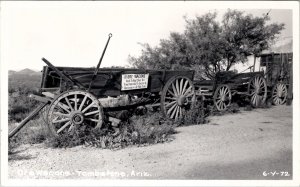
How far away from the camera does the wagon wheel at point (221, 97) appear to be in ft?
35.6

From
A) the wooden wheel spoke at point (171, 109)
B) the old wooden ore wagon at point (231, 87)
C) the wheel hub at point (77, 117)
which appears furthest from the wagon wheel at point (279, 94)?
the wheel hub at point (77, 117)

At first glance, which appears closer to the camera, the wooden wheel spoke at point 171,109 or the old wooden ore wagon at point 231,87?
the wooden wheel spoke at point 171,109

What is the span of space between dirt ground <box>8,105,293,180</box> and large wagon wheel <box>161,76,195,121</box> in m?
1.52

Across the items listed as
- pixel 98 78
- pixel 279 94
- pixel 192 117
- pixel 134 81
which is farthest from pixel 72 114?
pixel 279 94

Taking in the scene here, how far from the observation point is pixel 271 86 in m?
12.9

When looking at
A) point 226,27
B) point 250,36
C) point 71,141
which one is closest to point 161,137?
point 71,141

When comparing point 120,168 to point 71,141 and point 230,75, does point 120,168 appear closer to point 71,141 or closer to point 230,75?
point 71,141

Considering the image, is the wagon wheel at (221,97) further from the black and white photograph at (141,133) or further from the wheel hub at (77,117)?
the wheel hub at (77,117)

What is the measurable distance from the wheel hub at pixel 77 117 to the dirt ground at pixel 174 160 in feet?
1.97

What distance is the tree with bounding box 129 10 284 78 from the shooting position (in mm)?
11742

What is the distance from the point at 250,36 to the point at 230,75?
8.15ft

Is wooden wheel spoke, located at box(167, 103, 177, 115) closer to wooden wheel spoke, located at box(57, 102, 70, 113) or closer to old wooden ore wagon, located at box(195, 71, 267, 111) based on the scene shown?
old wooden ore wagon, located at box(195, 71, 267, 111)

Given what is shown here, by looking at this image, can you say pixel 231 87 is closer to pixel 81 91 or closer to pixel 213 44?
pixel 213 44

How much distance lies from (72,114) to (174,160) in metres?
2.51
